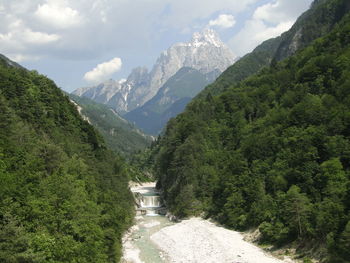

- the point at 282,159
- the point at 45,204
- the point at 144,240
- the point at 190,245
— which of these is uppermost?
the point at 282,159

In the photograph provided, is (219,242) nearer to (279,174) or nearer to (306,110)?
(279,174)

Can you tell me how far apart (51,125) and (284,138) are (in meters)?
45.3

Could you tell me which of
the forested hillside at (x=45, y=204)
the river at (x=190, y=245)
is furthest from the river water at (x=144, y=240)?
the forested hillside at (x=45, y=204)

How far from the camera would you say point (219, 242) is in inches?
2184

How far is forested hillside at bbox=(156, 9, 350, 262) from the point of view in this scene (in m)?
46.4

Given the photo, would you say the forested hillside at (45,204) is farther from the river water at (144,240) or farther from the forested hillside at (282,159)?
the forested hillside at (282,159)

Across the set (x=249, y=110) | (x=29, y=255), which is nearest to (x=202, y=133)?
(x=249, y=110)

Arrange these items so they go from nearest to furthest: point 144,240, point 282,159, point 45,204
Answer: point 45,204 → point 282,159 → point 144,240

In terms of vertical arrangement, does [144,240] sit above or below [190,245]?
below

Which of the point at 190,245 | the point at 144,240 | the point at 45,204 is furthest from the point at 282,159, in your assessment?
the point at 45,204

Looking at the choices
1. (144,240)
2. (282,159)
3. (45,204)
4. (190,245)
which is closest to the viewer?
(45,204)

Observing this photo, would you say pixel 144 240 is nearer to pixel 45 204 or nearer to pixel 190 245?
pixel 190 245

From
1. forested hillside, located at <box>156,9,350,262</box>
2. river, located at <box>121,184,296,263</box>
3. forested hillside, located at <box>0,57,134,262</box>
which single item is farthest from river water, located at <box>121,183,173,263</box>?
forested hillside, located at <box>156,9,350,262</box>

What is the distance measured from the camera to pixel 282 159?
210 ft
